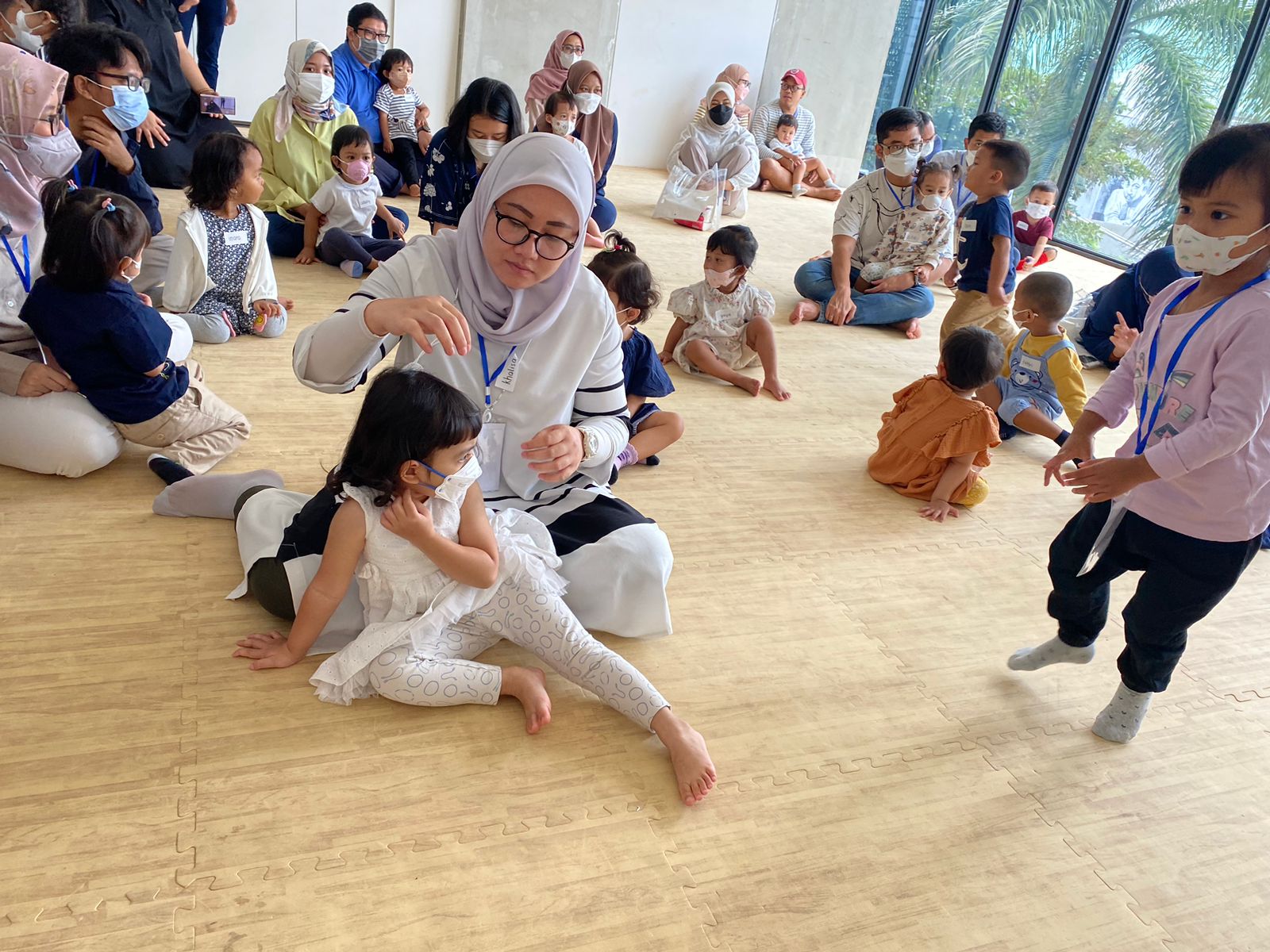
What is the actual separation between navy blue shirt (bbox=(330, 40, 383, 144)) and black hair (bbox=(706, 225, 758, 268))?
2667 millimetres

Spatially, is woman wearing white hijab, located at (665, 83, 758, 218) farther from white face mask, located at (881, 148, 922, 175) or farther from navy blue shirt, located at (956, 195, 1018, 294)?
navy blue shirt, located at (956, 195, 1018, 294)

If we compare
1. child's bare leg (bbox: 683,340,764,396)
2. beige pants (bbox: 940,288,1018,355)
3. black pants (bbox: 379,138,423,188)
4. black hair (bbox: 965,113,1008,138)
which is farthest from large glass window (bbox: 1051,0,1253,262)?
black pants (bbox: 379,138,423,188)

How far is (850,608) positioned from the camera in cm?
241

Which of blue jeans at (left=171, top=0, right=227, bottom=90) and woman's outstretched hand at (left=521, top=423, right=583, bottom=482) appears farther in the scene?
blue jeans at (left=171, top=0, right=227, bottom=90)

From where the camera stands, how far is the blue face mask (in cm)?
301

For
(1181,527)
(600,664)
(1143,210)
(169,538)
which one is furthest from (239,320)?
(1143,210)

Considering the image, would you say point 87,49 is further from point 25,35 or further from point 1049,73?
point 1049,73

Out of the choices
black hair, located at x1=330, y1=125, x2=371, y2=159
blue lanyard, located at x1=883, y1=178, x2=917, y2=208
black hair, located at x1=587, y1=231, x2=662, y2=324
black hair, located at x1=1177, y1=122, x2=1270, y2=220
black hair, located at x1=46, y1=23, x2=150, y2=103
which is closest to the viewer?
black hair, located at x1=1177, y1=122, x2=1270, y2=220

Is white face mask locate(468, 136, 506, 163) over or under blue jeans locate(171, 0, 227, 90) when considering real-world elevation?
under

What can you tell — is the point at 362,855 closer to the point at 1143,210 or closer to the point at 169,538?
the point at 169,538

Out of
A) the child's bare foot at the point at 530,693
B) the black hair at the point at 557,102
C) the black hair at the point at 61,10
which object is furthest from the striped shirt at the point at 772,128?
the child's bare foot at the point at 530,693

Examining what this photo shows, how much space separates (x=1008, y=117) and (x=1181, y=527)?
24.0 feet

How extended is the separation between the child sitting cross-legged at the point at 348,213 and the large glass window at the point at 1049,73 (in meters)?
5.50

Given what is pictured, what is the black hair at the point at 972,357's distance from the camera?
292 centimetres
